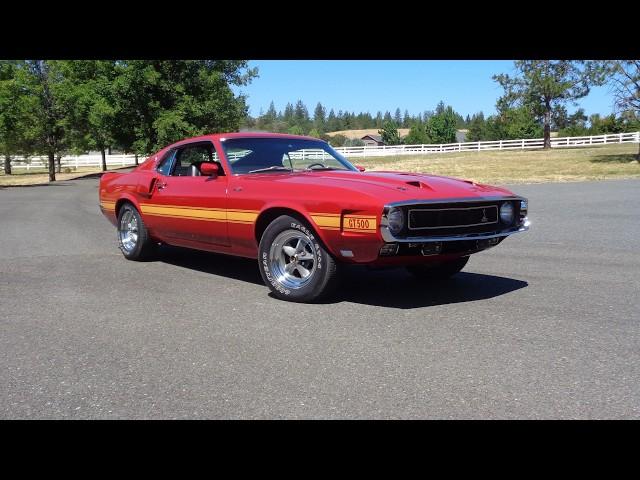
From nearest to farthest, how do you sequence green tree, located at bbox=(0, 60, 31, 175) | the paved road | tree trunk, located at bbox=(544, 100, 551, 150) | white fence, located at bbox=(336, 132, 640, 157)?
the paved road, green tree, located at bbox=(0, 60, 31, 175), white fence, located at bbox=(336, 132, 640, 157), tree trunk, located at bbox=(544, 100, 551, 150)

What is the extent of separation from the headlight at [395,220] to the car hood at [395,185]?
91 mm

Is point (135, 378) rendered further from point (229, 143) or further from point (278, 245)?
point (229, 143)

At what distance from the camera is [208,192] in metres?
6.10

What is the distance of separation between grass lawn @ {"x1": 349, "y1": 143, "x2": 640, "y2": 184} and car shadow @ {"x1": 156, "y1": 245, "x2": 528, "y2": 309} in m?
20.2

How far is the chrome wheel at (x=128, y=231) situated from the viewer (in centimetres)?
739

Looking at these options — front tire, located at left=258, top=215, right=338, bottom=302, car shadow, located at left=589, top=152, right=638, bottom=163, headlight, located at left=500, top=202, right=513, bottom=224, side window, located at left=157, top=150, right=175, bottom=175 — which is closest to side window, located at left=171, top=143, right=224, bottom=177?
side window, located at left=157, top=150, right=175, bottom=175

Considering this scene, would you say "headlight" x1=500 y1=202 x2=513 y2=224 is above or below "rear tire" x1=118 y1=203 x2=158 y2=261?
above

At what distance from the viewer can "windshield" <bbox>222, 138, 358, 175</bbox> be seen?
611 centimetres

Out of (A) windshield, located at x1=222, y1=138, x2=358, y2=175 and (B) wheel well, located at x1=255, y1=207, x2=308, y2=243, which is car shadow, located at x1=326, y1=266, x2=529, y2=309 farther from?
(A) windshield, located at x1=222, y1=138, x2=358, y2=175

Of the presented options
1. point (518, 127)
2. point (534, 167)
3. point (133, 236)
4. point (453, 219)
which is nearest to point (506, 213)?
point (453, 219)

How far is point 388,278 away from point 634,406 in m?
3.52

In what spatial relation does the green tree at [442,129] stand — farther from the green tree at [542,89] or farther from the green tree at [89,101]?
the green tree at [89,101]
